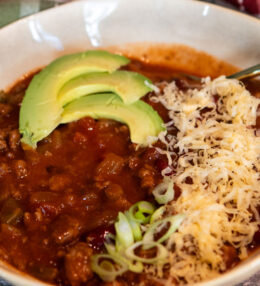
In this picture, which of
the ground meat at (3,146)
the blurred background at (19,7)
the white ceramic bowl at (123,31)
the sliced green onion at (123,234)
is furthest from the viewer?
the blurred background at (19,7)

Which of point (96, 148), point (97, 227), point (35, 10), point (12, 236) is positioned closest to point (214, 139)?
point (96, 148)

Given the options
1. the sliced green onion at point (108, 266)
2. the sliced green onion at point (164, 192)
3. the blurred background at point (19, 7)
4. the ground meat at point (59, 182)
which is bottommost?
the sliced green onion at point (108, 266)

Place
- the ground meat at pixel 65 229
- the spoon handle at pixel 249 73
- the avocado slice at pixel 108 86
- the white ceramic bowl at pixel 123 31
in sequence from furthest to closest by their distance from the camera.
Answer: the white ceramic bowl at pixel 123 31
the spoon handle at pixel 249 73
the avocado slice at pixel 108 86
the ground meat at pixel 65 229

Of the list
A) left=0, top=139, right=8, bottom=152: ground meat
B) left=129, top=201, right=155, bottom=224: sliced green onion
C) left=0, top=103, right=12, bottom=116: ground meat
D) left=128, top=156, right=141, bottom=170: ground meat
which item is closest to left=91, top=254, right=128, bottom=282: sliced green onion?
left=129, top=201, right=155, bottom=224: sliced green onion

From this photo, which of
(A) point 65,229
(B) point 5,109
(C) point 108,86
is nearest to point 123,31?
(C) point 108,86

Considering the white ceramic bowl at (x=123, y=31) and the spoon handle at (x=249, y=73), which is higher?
the white ceramic bowl at (x=123, y=31)

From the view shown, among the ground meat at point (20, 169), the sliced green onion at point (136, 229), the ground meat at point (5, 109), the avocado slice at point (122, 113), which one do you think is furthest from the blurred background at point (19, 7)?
the sliced green onion at point (136, 229)

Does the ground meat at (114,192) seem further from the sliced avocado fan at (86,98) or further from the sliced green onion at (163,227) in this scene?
the sliced avocado fan at (86,98)

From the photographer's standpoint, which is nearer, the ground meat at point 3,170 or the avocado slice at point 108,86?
the ground meat at point 3,170
